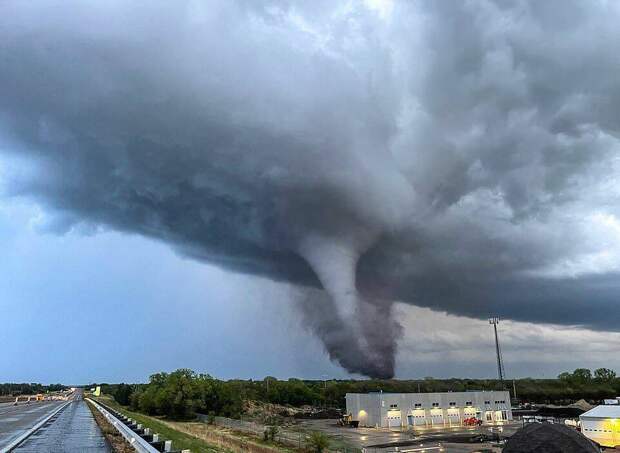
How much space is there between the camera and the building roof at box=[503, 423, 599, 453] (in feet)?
94.8

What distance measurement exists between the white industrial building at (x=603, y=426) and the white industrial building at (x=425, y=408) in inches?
1327

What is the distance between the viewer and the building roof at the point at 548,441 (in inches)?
1138

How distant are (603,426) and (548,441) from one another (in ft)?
112

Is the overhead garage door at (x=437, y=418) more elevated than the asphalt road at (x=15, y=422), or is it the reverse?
the asphalt road at (x=15, y=422)

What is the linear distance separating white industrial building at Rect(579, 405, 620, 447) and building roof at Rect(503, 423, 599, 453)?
96.1ft

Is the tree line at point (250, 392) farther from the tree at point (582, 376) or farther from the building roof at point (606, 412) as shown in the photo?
the building roof at point (606, 412)

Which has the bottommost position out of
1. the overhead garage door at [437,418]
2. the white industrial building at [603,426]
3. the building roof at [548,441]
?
the overhead garage door at [437,418]

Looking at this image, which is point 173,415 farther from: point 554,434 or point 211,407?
point 554,434

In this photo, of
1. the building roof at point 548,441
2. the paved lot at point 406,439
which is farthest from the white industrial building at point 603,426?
the building roof at point 548,441

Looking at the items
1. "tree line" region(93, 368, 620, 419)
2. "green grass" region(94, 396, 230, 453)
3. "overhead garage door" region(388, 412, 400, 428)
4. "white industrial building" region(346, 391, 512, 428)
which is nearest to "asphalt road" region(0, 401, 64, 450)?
"green grass" region(94, 396, 230, 453)

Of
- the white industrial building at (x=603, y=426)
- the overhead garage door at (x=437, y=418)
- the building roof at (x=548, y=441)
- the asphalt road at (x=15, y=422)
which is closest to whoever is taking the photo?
the building roof at (x=548, y=441)

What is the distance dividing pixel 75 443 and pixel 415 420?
67252 millimetres

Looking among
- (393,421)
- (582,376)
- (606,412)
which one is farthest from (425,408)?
(582,376)

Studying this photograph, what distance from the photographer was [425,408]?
9006 cm
